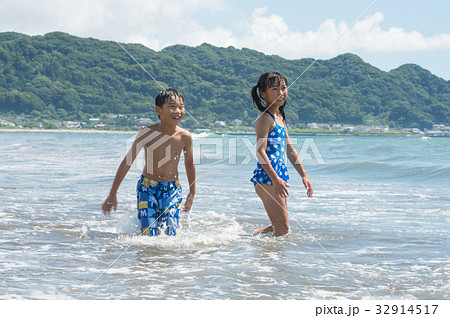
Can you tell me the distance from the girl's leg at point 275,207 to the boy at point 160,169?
0.72 meters

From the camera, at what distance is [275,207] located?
17.8ft

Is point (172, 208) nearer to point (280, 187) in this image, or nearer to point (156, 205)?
point (156, 205)

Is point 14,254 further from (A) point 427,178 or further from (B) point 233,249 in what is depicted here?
(A) point 427,178

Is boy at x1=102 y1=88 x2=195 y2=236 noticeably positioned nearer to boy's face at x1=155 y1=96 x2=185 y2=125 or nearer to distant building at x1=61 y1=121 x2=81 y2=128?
boy's face at x1=155 y1=96 x2=185 y2=125

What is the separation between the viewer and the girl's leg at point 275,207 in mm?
5301

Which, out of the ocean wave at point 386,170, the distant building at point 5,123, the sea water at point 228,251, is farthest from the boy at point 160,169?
the distant building at point 5,123

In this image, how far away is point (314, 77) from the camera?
82125 mm

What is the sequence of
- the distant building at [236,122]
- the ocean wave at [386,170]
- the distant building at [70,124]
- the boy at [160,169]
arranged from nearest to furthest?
the boy at [160,169]
the ocean wave at [386,170]
the distant building at [236,122]
the distant building at [70,124]

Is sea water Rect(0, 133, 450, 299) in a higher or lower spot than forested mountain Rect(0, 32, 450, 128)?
lower

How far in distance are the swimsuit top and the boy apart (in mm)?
809

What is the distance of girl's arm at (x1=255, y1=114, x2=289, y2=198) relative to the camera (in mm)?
4938

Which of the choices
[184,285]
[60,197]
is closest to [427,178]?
[60,197]

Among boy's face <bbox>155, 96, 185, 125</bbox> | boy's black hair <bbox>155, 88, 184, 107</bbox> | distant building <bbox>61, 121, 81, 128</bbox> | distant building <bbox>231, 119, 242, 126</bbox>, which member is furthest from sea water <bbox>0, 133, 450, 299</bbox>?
distant building <bbox>61, 121, 81, 128</bbox>

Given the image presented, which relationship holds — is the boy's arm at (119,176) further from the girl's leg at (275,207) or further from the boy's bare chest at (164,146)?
the girl's leg at (275,207)
